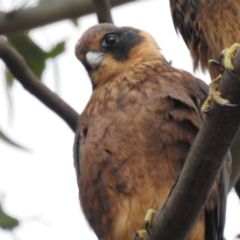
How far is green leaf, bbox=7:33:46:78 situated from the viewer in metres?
3.57

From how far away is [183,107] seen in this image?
9.36 feet

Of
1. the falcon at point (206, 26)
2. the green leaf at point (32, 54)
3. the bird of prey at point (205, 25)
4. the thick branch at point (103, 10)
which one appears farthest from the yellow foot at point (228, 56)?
the green leaf at point (32, 54)

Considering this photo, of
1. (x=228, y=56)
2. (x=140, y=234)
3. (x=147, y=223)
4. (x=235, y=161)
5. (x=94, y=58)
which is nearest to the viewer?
(x=228, y=56)

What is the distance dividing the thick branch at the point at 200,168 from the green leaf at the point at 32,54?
143 centimetres

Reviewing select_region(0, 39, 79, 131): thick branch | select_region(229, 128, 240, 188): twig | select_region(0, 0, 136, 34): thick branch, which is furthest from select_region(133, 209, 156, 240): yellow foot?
select_region(0, 0, 136, 34): thick branch

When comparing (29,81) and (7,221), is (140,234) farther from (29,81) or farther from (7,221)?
(29,81)

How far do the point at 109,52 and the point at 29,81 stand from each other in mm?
496

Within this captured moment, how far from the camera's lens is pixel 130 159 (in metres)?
2.91

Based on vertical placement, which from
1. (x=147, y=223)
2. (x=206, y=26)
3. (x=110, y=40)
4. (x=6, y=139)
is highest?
(x=110, y=40)

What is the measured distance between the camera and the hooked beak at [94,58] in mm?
3316

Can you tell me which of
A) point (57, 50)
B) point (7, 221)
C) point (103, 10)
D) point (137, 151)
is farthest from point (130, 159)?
point (57, 50)

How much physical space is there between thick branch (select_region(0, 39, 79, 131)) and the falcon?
66 centimetres

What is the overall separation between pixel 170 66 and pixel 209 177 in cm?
122

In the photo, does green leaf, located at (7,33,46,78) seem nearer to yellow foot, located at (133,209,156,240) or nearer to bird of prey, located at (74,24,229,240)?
bird of prey, located at (74,24,229,240)
